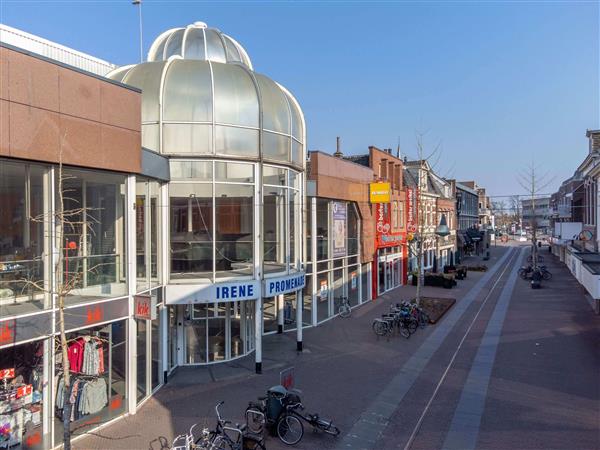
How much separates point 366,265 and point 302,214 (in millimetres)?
10188

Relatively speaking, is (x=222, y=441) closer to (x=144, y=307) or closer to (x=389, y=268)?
(x=144, y=307)

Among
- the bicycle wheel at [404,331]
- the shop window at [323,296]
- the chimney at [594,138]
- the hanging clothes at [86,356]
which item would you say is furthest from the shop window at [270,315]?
the chimney at [594,138]

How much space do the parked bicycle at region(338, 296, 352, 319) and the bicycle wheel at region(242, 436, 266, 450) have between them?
14.0 m

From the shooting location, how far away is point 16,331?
831 centimetres

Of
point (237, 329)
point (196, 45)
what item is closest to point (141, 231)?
point (237, 329)

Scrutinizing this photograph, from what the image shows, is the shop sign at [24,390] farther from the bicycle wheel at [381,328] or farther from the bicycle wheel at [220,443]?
the bicycle wheel at [381,328]

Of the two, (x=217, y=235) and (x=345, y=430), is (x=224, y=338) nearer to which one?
(x=217, y=235)

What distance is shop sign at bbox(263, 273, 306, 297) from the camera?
47.0 feet

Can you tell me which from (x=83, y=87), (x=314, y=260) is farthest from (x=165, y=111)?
(x=314, y=260)

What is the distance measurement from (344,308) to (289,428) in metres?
13.0

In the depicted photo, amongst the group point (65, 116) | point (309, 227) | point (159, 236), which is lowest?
point (159, 236)

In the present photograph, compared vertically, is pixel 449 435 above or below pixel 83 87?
below

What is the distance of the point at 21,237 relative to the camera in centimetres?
881

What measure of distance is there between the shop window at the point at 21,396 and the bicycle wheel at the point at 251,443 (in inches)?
156
